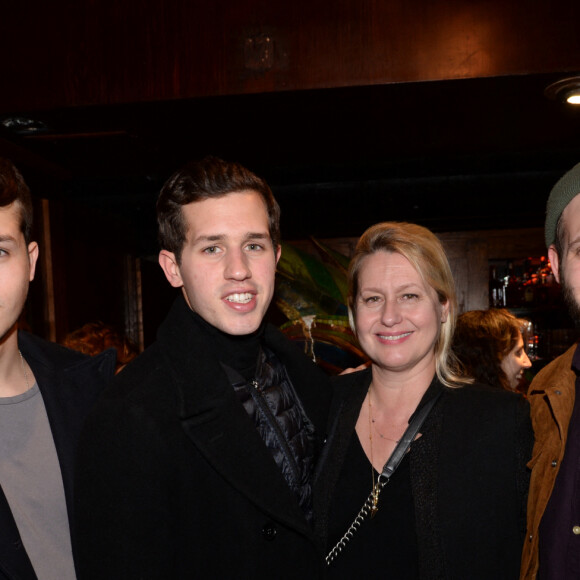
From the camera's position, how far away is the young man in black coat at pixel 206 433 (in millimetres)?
1295

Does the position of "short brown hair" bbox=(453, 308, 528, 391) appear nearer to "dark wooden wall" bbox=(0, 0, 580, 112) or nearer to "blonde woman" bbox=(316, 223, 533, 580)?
"blonde woman" bbox=(316, 223, 533, 580)

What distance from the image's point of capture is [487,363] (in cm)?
294

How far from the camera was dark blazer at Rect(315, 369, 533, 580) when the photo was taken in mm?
1607

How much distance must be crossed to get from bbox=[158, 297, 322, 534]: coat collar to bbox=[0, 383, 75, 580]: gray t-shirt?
16.1 inches

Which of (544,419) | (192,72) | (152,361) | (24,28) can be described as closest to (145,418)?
(152,361)

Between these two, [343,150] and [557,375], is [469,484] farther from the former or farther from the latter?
[343,150]

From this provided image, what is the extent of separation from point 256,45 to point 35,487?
82.4 inches

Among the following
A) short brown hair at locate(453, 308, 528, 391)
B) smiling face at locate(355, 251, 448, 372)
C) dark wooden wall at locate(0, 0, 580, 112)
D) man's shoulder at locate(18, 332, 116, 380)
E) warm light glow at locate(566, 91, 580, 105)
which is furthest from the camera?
short brown hair at locate(453, 308, 528, 391)

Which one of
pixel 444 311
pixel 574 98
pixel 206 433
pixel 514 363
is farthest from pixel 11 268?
pixel 574 98

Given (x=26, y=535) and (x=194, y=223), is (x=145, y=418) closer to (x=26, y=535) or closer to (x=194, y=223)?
(x=26, y=535)

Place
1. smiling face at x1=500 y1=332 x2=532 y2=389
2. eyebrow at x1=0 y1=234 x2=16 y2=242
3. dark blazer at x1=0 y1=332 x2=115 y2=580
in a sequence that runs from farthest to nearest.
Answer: smiling face at x1=500 y1=332 x2=532 y2=389, dark blazer at x1=0 y1=332 x2=115 y2=580, eyebrow at x1=0 y1=234 x2=16 y2=242

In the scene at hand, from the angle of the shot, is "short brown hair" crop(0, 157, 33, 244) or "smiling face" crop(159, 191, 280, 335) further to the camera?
"smiling face" crop(159, 191, 280, 335)

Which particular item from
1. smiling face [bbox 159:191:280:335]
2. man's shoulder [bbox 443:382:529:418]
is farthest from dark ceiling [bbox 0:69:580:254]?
man's shoulder [bbox 443:382:529:418]

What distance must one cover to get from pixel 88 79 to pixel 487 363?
8.24 feet
